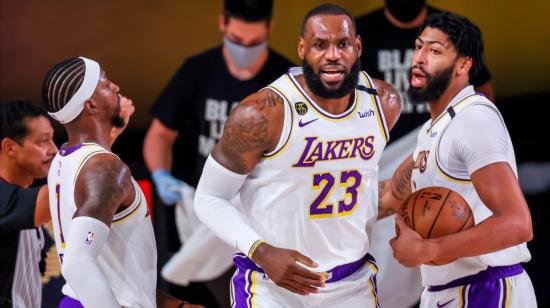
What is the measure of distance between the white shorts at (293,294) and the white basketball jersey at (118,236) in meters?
0.38

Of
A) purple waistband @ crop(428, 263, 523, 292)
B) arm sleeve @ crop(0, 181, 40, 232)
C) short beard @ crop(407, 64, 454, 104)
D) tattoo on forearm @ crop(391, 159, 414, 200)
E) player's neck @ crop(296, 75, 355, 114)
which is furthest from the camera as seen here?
tattoo on forearm @ crop(391, 159, 414, 200)

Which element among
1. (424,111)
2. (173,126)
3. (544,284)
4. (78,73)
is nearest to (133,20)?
(173,126)

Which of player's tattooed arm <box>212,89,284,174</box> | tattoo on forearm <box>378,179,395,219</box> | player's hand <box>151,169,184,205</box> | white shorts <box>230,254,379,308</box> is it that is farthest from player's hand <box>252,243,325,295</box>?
player's hand <box>151,169,184,205</box>

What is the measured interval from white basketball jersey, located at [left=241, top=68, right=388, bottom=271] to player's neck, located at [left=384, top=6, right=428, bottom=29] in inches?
84.7

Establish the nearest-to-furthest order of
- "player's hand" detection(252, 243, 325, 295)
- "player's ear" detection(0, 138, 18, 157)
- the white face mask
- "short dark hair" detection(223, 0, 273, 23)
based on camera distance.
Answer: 1. "player's hand" detection(252, 243, 325, 295)
2. "player's ear" detection(0, 138, 18, 157)
3. "short dark hair" detection(223, 0, 273, 23)
4. the white face mask

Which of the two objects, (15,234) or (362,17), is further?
(362,17)

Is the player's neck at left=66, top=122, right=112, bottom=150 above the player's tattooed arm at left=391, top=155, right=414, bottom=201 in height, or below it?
above

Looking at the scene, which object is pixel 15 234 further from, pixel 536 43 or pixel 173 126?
pixel 536 43

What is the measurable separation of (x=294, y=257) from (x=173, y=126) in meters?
2.56

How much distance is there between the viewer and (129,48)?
21.6ft

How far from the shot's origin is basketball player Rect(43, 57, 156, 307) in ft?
12.1

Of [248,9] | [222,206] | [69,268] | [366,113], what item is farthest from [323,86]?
[248,9]

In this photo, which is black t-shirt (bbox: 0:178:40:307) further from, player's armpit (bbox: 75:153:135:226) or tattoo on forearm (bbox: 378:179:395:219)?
tattoo on forearm (bbox: 378:179:395:219)

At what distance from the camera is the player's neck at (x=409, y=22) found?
6141mm
